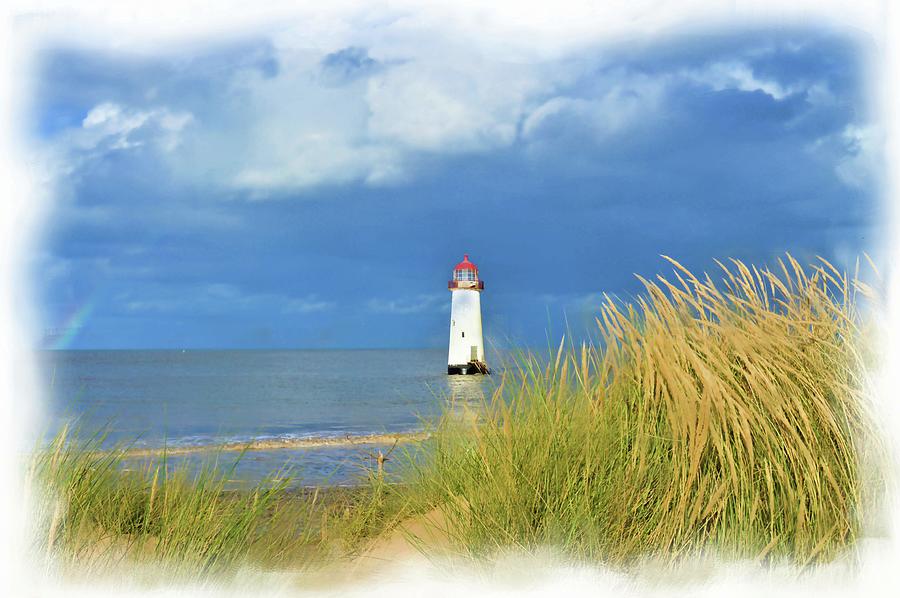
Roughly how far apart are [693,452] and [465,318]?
94.8 ft

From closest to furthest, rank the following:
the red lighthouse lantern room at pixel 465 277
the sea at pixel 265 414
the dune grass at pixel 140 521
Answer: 1. the dune grass at pixel 140 521
2. the sea at pixel 265 414
3. the red lighthouse lantern room at pixel 465 277

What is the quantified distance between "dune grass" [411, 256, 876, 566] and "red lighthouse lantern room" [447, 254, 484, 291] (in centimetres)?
2772

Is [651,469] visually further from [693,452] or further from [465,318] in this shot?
[465,318]

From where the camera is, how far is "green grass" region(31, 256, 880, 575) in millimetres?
3486

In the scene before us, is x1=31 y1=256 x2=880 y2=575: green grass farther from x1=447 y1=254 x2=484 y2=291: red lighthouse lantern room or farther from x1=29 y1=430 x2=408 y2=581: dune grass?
A: x1=447 y1=254 x2=484 y2=291: red lighthouse lantern room

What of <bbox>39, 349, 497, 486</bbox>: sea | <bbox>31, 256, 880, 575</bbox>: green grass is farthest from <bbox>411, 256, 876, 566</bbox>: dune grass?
<bbox>39, 349, 497, 486</bbox>: sea

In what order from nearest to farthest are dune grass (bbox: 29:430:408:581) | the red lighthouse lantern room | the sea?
dune grass (bbox: 29:430:408:581), the sea, the red lighthouse lantern room

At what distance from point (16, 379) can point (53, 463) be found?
52cm

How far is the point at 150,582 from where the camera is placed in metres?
3.26

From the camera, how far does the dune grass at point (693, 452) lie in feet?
11.5

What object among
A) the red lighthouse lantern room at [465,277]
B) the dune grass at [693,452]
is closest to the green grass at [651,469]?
the dune grass at [693,452]

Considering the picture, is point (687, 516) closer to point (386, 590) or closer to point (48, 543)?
point (386, 590)

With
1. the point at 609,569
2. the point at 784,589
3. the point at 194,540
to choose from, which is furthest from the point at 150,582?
the point at 784,589

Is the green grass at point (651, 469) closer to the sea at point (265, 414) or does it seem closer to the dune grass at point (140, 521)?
the dune grass at point (140, 521)
